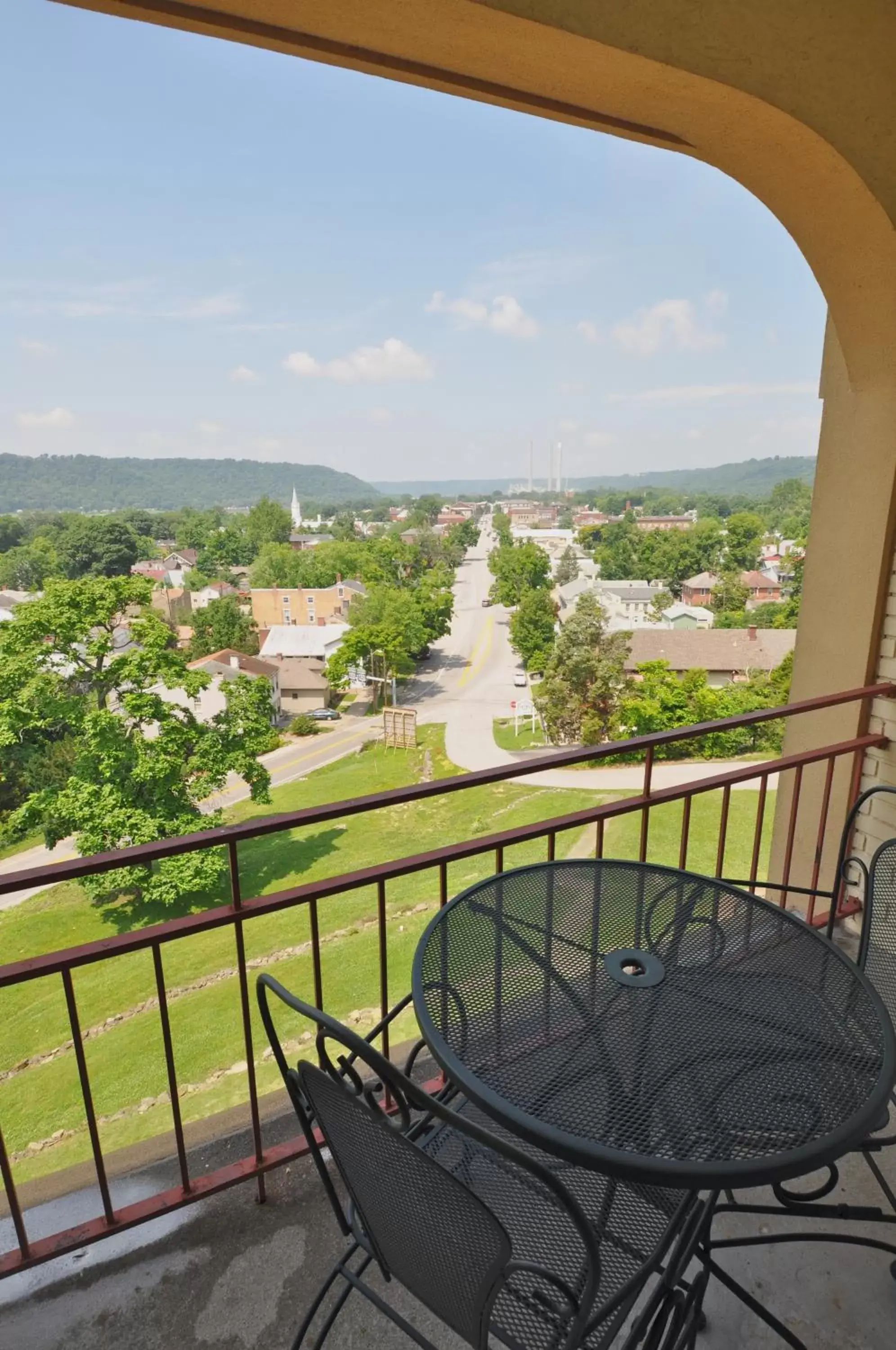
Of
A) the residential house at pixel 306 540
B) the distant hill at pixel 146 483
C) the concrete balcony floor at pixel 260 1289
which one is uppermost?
the distant hill at pixel 146 483

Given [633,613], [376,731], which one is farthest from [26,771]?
[633,613]

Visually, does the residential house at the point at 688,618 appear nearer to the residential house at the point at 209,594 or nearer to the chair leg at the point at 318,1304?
the residential house at the point at 209,594

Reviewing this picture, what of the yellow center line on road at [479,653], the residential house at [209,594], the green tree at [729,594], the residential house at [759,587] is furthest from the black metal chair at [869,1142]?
the residential house at [759,587]

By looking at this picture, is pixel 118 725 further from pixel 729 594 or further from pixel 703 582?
pixel 703 582

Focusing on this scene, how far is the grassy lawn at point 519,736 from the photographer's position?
101 ft

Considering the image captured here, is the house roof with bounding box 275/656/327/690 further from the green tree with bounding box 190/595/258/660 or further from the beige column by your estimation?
the beige column

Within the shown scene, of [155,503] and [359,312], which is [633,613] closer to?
[155,503]

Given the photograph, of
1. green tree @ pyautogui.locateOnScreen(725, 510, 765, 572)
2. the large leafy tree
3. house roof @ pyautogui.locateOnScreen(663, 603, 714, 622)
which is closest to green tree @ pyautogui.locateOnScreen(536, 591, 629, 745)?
house roof @ pyautogui.locateOnScreen(663, 603, 714, 622)

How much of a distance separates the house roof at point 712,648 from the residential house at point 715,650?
0.02 meters

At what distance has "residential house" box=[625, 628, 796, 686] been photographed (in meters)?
32.8

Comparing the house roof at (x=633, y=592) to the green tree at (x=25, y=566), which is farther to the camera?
the house roof at (x=633, y=592)

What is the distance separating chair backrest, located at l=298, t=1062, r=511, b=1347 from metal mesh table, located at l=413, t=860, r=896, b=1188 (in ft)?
0.54

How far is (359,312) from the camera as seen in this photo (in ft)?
254

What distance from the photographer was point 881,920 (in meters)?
1.58
